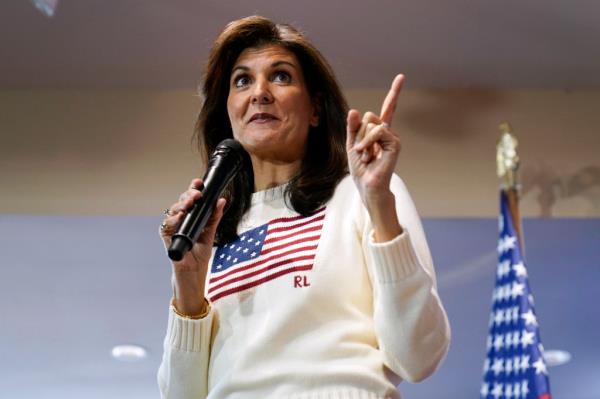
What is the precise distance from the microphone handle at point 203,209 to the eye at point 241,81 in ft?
0.87

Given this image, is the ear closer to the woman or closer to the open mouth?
the woman

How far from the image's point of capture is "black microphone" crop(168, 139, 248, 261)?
1.37 meters

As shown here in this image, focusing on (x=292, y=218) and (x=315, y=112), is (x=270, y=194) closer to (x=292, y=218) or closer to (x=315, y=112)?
(x=292, y=218)

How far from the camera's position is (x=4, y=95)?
4051mm

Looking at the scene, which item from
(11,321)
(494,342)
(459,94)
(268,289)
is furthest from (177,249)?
(11,321)

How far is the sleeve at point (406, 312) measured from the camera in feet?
4.50

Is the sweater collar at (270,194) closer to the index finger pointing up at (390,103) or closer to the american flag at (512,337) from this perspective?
the index finger pointing up at (390,103)

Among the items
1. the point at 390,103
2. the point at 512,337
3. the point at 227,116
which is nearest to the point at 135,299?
the point at 512,337

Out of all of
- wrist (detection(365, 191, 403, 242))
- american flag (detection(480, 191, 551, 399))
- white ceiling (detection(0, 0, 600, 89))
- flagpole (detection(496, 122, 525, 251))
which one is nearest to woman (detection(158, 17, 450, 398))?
wrist (detection(365, 191, 403, 242))

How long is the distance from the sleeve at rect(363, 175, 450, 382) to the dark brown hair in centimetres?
36

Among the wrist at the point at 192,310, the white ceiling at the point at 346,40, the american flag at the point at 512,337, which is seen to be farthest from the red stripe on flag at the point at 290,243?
the white ceiling at the point at 346,40

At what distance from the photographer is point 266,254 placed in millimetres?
1591

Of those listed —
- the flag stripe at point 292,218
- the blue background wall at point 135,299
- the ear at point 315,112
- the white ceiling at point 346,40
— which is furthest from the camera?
the blue background wall at point 135,299

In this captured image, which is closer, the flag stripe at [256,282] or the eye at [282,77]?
the flag stripe at [256,282]
